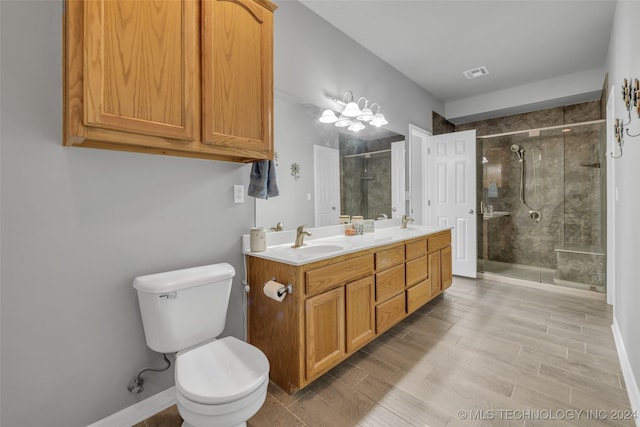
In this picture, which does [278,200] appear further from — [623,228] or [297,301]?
[623,228]

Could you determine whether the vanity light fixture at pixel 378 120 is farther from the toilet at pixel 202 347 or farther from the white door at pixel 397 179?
the toilet at pixel 202 347

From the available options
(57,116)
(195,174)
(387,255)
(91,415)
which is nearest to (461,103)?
(387,255)

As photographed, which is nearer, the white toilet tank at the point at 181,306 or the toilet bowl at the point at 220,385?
the toilet bowl at the point at 220,385

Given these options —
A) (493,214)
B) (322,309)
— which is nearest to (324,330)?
(322,309)

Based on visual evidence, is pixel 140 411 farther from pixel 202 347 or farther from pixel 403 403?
pixel 403 403

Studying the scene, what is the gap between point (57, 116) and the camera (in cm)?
129

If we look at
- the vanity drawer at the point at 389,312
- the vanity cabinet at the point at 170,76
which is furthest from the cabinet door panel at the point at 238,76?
the vanity drawer at the point at 389,312

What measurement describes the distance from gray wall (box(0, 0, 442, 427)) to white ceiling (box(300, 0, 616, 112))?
6.14 feet

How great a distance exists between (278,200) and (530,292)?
10.7 ft

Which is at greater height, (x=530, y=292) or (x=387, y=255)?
(x=387, y=255)

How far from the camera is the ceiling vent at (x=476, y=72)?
350cm

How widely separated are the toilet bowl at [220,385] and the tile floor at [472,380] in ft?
1.43

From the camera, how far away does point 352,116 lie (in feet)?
8.88

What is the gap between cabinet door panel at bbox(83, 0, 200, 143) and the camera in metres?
1.13
